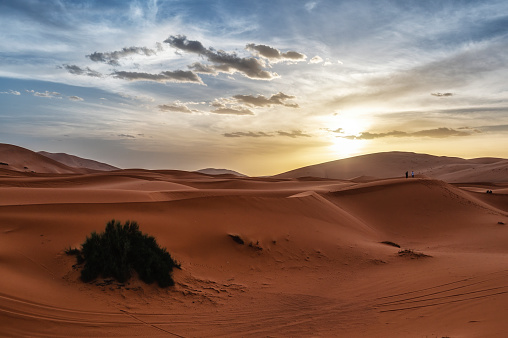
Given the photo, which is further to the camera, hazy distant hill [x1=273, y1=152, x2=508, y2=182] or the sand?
hazy distant hill [x1=273, y1=152, x2=508, y2=182]

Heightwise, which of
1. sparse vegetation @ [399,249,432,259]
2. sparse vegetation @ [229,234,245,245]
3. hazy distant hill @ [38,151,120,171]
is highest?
hazy distant hill @ [38,151,120,171]

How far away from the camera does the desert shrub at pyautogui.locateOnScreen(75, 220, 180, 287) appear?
707 cm

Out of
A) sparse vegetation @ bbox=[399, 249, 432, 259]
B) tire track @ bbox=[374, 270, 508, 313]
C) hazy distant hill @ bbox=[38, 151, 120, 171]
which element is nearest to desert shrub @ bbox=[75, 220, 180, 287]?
tire track @ bbox=[374, 270, 508, 313]

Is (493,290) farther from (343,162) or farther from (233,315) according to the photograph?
(343,162)

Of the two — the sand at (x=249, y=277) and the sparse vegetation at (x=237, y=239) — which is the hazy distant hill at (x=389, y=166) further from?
the sparse vegetation at (x=237, y=239)

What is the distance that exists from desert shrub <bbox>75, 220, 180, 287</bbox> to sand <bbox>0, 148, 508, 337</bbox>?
0.25 m

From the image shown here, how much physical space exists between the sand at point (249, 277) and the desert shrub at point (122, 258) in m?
0.25

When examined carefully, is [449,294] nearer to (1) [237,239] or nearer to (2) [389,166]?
(1) [237,239]

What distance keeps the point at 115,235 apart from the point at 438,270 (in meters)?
8.28

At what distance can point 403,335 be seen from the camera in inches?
206

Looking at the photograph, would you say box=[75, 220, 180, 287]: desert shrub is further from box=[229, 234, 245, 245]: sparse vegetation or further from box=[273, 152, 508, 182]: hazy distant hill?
box=[273, 152, 508, 182]: hazy distant hill

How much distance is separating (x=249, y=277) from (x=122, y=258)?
11.0 feet

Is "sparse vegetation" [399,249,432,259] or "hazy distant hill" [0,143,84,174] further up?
"hazy distant hill" [0,143,84,174]

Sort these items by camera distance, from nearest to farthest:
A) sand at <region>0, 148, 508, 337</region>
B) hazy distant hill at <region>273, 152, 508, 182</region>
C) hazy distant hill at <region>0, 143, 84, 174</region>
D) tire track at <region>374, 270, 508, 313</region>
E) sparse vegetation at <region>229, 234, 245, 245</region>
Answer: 1. sand at <region>0, 148, 508, 337</region>
2. tire track at <region>374, 270, 508, 313</region>
3. sparse vegetation at <region>229, 234, 245, 245</region>
4. hazy distant hill at <region>0, 143, 84, 174</region>
5. hazy distant hill at <region>273, 152, 508, 182</region>
